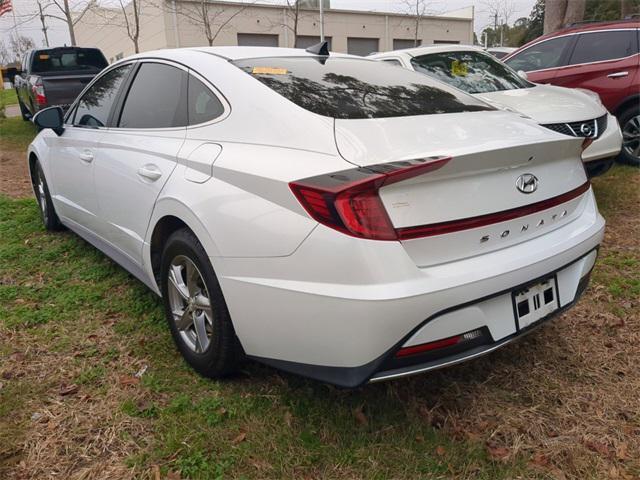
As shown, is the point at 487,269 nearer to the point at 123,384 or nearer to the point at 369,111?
the point at 369,111

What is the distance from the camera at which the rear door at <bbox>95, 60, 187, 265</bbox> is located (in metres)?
2.72

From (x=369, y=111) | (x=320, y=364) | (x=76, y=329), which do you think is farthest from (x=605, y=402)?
(x=76, y=329)

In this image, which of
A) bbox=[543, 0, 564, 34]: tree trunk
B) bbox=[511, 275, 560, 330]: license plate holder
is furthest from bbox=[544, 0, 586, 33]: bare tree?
bbox=[511, 275, 560, 330]: license plate holder

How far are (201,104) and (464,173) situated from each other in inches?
53.1

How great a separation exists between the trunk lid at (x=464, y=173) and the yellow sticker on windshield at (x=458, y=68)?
3.77 meters

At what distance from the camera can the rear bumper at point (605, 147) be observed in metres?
4.85

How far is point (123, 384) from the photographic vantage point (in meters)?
2.64

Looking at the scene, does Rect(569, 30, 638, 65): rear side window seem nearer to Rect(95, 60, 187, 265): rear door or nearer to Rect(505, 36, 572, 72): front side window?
Rect(505, 36, 572, 72): front side window

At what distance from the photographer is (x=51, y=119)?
3938 mm

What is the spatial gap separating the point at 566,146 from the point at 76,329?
110 inches

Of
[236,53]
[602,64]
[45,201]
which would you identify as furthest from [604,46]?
[45,201]

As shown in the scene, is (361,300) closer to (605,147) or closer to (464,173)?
(464,173)

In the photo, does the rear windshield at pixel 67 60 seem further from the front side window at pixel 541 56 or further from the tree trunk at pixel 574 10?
the tree trunk at pixel 574 10

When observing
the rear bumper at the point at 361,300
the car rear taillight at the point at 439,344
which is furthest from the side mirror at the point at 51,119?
the car rear taillight at the point at 439,344
